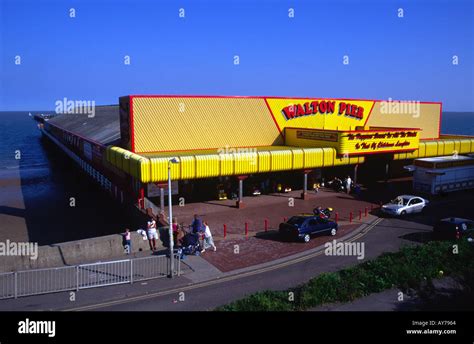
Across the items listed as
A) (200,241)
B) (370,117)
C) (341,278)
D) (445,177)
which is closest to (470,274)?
(341,278)

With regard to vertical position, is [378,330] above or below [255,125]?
below

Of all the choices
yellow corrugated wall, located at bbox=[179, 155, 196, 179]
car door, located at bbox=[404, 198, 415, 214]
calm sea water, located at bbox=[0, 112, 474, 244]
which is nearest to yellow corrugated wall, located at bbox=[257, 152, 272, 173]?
yellow corrugated wall, located at bbox=[179, 155, 196, 179]

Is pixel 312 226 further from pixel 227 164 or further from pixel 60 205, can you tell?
pixel 60 205

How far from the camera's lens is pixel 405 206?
2970 centimetres

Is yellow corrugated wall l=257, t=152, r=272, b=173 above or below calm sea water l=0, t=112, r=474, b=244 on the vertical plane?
above

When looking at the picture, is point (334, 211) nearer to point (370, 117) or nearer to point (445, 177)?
point (445, 177)

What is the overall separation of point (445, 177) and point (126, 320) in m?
31.0

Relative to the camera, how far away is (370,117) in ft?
152

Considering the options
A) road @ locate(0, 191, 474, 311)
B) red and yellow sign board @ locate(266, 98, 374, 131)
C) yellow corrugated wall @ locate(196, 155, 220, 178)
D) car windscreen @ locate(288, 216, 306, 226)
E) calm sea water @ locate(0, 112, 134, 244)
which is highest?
red and yellow sign board @ locate(266, 98, 374, 131)

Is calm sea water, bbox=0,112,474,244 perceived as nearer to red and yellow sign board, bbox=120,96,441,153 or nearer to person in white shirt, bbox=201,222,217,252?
red and yellow sign board, bbox=120,96,441,153

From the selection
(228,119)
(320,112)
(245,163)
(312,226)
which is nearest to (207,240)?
(312,226)

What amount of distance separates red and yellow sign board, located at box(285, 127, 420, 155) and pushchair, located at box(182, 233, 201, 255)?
18596 mm

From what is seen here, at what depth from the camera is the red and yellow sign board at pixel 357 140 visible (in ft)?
120

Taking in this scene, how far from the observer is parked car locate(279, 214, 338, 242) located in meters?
23.8
